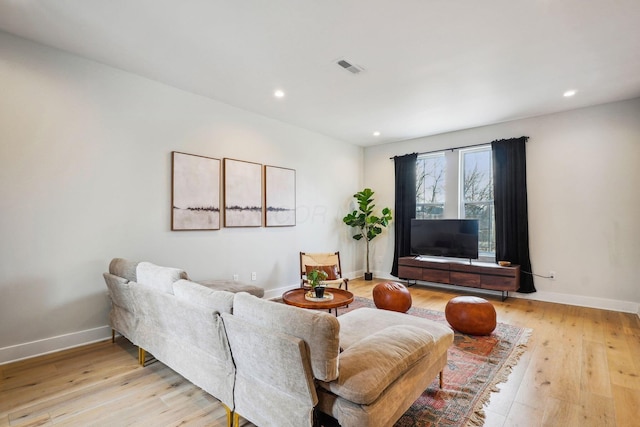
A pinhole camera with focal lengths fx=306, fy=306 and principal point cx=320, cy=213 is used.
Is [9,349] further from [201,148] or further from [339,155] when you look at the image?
[339,155]

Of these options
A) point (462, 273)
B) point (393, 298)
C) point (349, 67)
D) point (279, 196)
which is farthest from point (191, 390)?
point (462, 273)

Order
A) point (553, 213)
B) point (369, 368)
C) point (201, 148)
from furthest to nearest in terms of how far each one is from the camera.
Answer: point (553, 213) → point (201, 148) → point (369, 368)

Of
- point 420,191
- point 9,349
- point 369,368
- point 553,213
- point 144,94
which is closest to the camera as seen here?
point 369,368

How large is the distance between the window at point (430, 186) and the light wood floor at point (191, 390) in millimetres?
3088

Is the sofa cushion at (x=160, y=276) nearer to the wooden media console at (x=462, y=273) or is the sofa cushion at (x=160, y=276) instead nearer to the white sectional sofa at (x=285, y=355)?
the white sectional sofa at (x=285, y=355)

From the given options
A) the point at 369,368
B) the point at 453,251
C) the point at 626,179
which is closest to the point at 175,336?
the point at 369,368

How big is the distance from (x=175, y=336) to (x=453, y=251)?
4.62 m

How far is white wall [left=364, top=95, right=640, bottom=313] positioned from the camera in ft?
13.9

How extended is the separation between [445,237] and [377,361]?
4326 millimetres

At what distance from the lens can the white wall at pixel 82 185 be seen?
9.09ft

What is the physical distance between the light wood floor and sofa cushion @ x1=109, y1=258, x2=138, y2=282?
2.49 feet

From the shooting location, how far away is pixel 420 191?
6238 millimetres

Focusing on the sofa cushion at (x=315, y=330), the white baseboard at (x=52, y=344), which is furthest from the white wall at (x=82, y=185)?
the sofa cushion at (x=315, y=330)

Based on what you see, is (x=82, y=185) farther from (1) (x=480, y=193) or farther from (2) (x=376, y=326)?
(1) (x=480, y=193)
